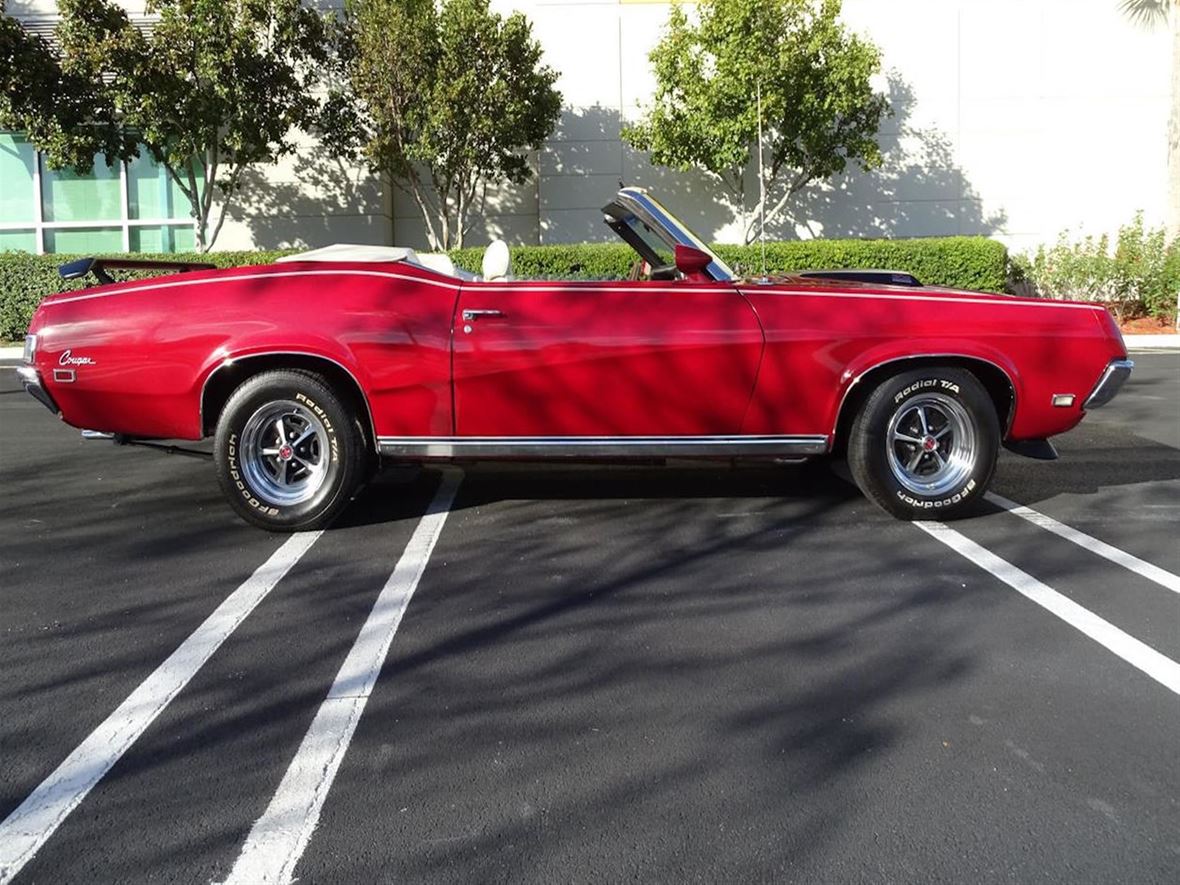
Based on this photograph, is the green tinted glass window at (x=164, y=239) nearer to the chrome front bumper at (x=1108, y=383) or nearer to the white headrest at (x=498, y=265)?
the white headrest at (x=498, y=265)

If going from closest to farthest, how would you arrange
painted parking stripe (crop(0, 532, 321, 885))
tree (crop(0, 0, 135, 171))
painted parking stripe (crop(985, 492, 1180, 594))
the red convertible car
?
painted parking stripe (crop(0, 532, 321, 885)), painted parking stripe (crop(985, 492, 1180, 594)), the red convertible car, tree (crop(0, 0, 135, 171))

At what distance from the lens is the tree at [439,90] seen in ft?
53.3

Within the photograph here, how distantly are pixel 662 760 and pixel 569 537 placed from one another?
2349 mm

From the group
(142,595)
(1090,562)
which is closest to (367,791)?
(142,595)

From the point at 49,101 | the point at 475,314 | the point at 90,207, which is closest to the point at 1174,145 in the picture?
the point at 475,314

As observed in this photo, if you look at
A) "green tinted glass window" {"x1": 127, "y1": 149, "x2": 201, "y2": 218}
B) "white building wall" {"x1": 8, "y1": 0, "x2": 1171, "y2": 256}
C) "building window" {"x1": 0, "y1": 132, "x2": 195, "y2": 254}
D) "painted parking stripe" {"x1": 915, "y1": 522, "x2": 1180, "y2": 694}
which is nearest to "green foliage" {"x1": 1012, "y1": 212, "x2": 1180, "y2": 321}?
"white building wall" {"x1": 8, "y1": 0, "x2": 1171, "y2": 256}

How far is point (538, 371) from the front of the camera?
5027 mm

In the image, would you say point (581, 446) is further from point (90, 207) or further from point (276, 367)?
point (90, 207)

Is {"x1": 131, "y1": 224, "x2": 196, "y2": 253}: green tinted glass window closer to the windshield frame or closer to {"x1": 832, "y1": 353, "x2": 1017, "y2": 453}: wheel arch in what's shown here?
the windshield frame

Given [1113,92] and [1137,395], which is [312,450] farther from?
[1113,92]

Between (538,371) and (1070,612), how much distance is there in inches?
101

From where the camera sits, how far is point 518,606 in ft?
13.5

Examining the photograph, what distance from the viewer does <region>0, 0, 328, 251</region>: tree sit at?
51.7ft

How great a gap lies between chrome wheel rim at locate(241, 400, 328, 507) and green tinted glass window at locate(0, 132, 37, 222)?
17511mm
